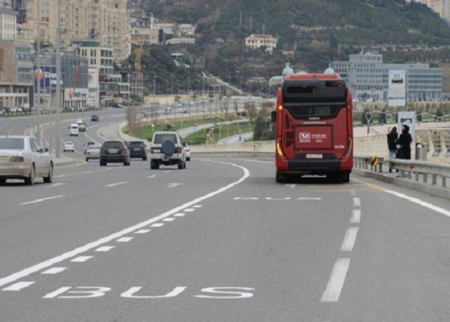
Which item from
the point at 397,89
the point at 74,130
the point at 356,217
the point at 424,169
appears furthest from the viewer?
the point at 74,130

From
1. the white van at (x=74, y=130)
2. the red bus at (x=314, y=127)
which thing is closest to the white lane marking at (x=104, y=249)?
the red bus at (x=314, y=127)

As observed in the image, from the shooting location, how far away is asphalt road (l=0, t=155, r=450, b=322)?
1188 cm

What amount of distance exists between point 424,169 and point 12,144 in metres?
11.9

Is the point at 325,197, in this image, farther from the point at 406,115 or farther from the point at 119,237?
the point at 406,115

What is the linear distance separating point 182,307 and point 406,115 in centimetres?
3644

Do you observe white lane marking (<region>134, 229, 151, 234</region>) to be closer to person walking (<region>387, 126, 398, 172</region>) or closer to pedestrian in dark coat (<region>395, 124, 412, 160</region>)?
pedestrian in dark coat (<region>395, 124, 412, 160</region>)

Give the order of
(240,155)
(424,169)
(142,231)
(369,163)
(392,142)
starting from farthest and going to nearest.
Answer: (240,155), (369,163), (392,142), (424,169), (142,231)

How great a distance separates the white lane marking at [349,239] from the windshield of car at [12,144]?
707 inches

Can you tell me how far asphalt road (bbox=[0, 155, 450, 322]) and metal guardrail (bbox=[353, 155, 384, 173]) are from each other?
58.0ft

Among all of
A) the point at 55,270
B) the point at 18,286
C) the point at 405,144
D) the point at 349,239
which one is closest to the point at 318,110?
the point at 405,144


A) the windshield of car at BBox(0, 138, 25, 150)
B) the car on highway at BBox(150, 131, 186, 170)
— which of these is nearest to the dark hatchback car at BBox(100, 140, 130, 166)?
the car on highway at BBox(150, 131, 186, 170)

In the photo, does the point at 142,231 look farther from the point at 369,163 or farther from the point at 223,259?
the point at 369,163

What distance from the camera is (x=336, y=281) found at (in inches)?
544

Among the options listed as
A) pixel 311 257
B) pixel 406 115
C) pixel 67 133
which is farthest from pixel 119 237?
pixel 67 133
